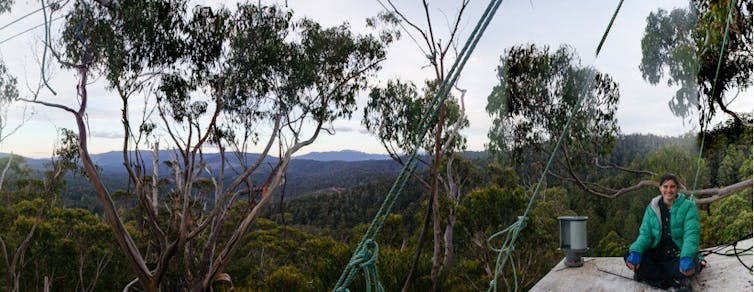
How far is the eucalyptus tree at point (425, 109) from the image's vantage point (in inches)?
274

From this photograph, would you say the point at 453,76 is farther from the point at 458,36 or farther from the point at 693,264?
the point at 458,36

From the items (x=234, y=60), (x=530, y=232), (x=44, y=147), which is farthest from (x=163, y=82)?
(x=530, y=232)

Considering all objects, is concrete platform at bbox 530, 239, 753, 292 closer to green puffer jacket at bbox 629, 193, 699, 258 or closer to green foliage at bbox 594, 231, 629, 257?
green puffer jacket at bbox 629, 193, 699, 258

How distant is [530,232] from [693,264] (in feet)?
17.7

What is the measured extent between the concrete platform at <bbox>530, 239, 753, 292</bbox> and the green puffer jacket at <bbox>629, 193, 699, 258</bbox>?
0.47 feet

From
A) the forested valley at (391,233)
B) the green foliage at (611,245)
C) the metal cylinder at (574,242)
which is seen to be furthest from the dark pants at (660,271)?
the green foliage at (611,245)

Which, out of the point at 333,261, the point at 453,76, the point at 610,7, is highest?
the point at 610,7

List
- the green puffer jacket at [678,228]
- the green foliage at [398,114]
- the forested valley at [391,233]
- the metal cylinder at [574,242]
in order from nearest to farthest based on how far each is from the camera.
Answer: the green puffer jacket at [678,228] < the metal cylinder at [574,242] < the forested valley at [391,233] < the green foliage at [398,114]

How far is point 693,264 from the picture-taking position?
1917mm

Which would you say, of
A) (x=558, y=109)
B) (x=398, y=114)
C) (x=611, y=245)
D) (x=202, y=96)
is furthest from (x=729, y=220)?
(x=202, y=96)

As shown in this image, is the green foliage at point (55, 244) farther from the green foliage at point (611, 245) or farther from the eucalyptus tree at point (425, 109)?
the green foliage at point (611, 245)

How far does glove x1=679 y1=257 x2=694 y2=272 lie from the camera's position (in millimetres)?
1871

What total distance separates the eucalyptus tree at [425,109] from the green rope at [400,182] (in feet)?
18.7

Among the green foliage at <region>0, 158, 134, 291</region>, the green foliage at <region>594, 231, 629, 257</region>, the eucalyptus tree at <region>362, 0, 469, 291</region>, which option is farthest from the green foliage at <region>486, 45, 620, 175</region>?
the green foliage at <region>0, 158, 134, 291</region>
